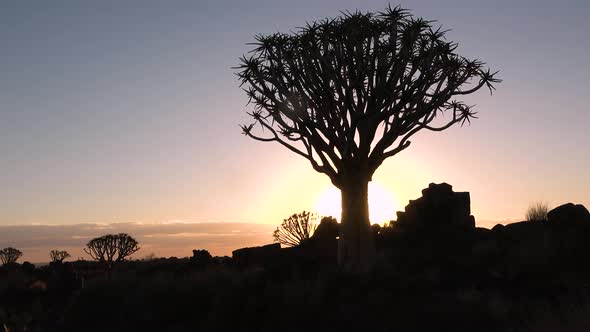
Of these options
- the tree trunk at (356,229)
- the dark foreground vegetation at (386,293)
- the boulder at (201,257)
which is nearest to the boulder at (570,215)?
the dark foreground vegetation at (386,293)

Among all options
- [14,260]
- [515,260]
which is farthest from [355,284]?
→ [14,260]

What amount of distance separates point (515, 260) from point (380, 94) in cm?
711

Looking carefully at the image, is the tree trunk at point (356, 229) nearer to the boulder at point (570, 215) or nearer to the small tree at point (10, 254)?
the boulder at point (570, 215)

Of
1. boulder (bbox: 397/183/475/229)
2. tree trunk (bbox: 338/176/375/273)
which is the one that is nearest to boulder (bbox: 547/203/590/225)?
boulder (bbox: 397/183/475/229)

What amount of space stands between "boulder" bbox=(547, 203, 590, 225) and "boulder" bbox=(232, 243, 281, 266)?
9.85 m

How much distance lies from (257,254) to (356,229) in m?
7.97

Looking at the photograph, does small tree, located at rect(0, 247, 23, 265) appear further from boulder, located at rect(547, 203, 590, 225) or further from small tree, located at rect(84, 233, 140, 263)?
boulder, located at rect(547, 203, 590, 225)

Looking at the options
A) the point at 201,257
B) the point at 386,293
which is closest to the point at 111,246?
the point at 201,257

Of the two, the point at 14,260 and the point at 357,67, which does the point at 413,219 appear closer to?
the point at 357,67

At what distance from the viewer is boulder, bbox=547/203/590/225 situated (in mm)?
21891

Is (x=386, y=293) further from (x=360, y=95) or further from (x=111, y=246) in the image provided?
(x=111, y=246)

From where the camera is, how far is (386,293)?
1338cm

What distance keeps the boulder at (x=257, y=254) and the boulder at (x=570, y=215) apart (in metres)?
9.85

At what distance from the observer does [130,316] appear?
1404 cm
